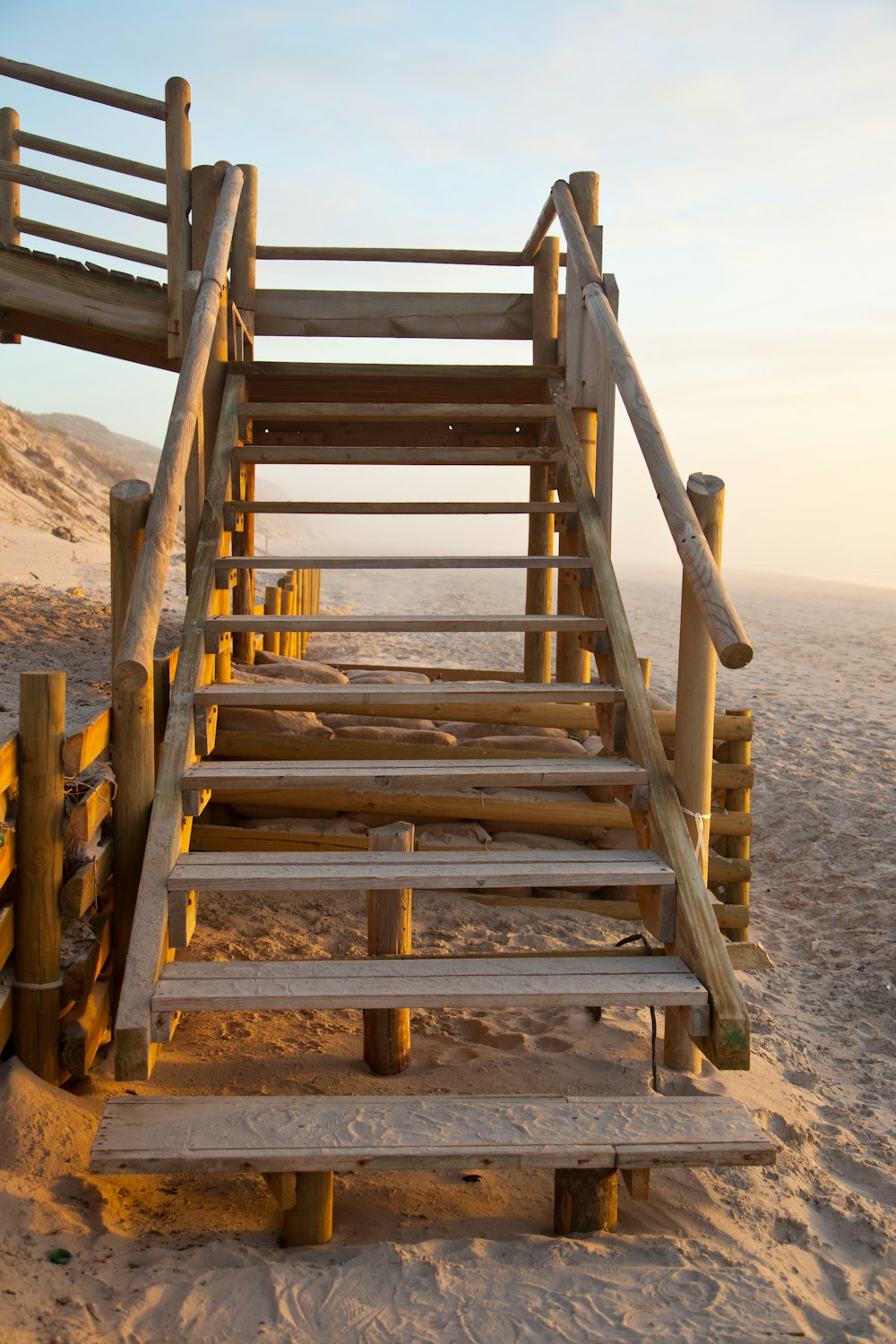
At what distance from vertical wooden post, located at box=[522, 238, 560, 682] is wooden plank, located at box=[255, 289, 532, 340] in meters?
0.12

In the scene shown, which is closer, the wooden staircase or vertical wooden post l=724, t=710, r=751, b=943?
the wooden staircase

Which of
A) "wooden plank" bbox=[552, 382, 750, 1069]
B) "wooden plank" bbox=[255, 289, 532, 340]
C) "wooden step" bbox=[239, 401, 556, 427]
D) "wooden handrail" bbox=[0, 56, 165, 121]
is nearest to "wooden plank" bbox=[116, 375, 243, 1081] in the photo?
"wooden step" bbox=[239, 401, 556, 427]

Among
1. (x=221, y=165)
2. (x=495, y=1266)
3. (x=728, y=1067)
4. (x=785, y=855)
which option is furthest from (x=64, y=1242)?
(x=785, y=855)

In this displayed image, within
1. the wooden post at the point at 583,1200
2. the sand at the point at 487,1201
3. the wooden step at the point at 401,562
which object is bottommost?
the sand at the point at 487,1201

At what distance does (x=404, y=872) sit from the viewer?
3021 mm

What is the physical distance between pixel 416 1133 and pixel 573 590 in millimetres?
3457

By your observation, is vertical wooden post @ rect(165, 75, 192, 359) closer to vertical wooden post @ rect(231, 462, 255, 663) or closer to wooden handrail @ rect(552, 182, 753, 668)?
vertical wooden post @ rect(231, 462, 255, 663)

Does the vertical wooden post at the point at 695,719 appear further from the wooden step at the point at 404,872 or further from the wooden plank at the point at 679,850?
the wooden step at the point at 404,872

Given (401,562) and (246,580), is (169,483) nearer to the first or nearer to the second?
(401,562)

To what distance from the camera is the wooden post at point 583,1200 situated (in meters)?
2.55

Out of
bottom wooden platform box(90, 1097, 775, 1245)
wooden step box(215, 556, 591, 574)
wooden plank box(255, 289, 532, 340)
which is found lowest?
bottom wooden platform box(90, 1097, 775, 1245)

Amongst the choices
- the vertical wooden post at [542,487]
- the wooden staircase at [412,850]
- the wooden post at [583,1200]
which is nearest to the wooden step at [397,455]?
the wooden staircase at [412,850]

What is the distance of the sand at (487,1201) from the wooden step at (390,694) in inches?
46.3

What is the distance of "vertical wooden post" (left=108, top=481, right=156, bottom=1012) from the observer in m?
3.22
